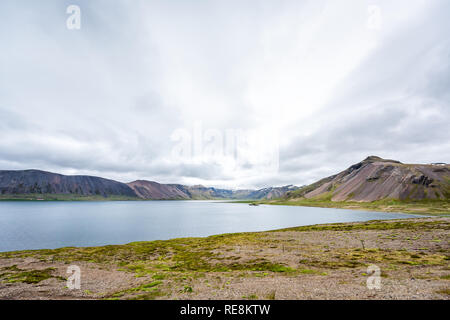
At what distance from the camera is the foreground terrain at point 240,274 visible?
684 inches

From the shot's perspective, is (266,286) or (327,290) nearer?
(327,290)

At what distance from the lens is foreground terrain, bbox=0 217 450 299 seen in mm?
17375

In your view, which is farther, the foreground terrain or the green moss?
the green moss

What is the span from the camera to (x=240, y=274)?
971 inches

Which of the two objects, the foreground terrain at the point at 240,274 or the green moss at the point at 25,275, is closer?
the foreground terrain at the point at 240,274

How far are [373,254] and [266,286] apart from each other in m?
22.8

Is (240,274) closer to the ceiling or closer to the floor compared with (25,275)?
closer to the ceiling

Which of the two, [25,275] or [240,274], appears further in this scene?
[25,275]

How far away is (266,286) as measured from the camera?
19359 millimetres
